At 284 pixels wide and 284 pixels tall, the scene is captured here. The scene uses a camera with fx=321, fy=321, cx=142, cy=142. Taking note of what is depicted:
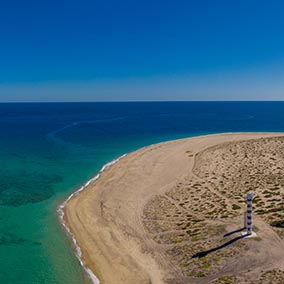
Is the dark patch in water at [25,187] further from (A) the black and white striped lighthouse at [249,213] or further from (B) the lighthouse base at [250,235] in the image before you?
(A) the black and white striped lighthouse at [249,213]

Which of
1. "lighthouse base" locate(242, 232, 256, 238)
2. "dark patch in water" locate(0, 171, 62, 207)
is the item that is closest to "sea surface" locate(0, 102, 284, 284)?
"dark patch in water" locate(0, 171, 62, 207)

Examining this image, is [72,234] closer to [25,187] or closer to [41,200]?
[41,200]

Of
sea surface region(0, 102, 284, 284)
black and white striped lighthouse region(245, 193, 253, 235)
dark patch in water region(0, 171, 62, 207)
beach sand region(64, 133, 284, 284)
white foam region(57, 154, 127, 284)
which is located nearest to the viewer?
beach sand region(64, 133, 284, 284)

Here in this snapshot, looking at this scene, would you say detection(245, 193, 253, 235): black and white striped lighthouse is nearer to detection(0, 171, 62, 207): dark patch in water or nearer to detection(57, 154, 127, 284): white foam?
detection(57, 154, 127, 284): white foam

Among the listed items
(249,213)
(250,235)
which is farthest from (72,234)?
(249,213)

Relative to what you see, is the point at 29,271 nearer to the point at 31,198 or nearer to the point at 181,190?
the point at 31,198

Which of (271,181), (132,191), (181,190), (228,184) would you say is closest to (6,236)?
(132,191)
